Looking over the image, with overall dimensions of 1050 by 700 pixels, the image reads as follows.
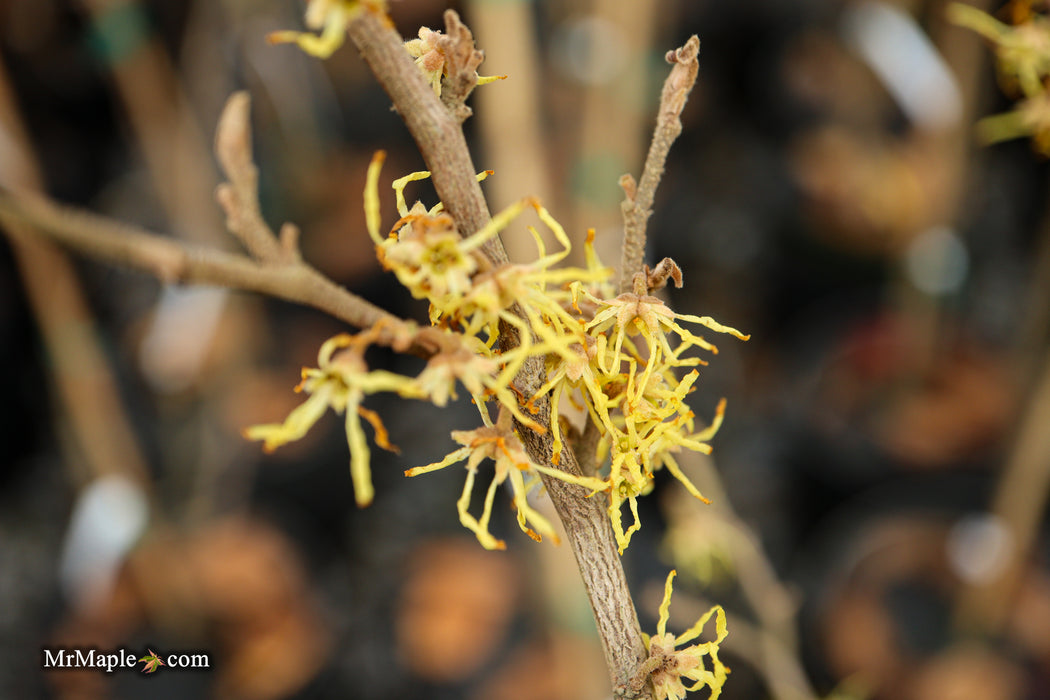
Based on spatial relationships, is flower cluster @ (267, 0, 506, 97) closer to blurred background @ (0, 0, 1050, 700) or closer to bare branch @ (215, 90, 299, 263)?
bare branch @ (215, 90, 299, 263)

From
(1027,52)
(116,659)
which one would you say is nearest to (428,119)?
(1027,52)

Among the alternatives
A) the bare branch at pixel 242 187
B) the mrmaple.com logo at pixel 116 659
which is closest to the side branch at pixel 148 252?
the bare branch at pixel 242 187

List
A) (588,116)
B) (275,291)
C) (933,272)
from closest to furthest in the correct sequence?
(275,291)
(588,116)
(933,272)

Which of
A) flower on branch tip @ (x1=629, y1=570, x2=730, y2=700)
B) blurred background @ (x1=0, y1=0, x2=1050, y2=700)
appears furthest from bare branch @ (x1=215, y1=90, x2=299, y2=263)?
blurred background @ (x1=0, y1=0, x2=1050, y2=700)

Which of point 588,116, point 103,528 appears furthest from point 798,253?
point 103,528

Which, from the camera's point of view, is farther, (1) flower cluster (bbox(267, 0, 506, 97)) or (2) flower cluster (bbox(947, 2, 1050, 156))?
(2) flower cluster (bbox(947, 2, 1050, 156))

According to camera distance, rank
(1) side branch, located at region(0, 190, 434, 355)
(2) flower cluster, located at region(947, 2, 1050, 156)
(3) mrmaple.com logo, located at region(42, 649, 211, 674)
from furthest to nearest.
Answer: (3) mrmaple.com logo, located at region(42, 649, 211, 674) → (2) flower cluster, located at region(947, 2, 1050, 156) → (1) side branch, located at region(0, 190, 434, 355)

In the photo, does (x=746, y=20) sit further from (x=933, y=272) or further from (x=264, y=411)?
(x=264, y=411)
